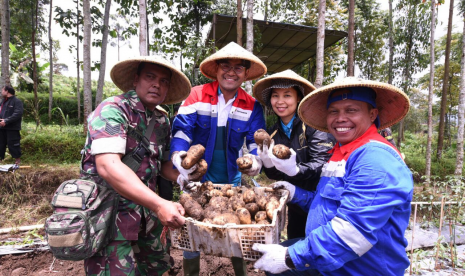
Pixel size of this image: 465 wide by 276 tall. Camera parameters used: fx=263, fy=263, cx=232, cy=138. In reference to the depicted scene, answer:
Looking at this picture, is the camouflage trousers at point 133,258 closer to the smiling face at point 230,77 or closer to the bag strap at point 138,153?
the bag strap at point 138,153

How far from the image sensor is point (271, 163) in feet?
7.21

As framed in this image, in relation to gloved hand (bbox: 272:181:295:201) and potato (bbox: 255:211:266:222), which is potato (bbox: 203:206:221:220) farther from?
gloved hand (bbox: 272:181:295:201)

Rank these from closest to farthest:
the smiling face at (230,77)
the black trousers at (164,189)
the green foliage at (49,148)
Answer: the smiling face at (230,77), the black trousers at (164,189), the green foliage at (49,148)

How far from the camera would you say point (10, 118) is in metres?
6.45

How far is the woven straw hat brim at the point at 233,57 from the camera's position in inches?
92.2

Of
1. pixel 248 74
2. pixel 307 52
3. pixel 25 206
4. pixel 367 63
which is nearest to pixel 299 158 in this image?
pixel 248 74

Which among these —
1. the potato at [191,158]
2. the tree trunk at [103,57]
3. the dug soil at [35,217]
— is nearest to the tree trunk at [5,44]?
the dug soil at [35,217]

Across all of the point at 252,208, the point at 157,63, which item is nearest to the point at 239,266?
the point at 252,208

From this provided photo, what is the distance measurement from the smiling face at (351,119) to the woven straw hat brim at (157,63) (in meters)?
1.27

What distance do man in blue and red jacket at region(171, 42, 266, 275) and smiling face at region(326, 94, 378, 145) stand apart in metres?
1.01

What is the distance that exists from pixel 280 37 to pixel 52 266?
850 centimetres

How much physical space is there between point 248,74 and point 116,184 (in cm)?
180

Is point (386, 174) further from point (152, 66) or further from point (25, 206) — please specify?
point (25, 206)

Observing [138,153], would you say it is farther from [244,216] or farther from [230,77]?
[230,77]
